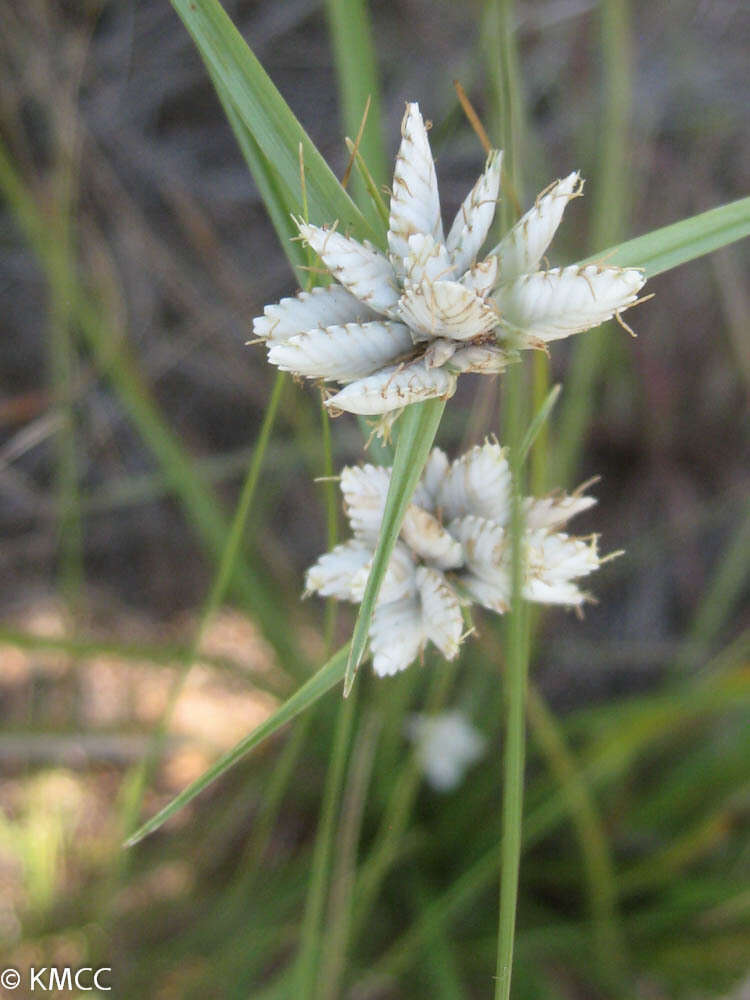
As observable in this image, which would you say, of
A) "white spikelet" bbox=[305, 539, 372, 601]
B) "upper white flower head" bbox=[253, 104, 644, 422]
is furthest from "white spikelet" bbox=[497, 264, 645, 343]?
"white spikelet" bbox=[305, 539, 372, 601]

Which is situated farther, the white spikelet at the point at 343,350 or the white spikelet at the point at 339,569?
the white spikelet at the point at 339,569

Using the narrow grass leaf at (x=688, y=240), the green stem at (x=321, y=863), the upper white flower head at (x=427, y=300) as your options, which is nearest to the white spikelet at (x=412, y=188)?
the upper white flower head at (x=427, y=300)

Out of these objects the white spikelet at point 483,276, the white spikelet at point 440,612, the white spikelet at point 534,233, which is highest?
the white spikelet at point 534,233

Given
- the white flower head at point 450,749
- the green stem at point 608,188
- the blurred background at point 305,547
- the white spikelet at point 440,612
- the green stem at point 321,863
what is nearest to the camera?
the white spikelet at point 440,612

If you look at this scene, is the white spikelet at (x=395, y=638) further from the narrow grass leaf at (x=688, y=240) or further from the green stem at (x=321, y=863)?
the narrow grass leaf at (x=688, y=240)

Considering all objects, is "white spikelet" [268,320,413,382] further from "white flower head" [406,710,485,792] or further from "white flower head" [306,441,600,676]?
"white flower head" [406,710,485,792]

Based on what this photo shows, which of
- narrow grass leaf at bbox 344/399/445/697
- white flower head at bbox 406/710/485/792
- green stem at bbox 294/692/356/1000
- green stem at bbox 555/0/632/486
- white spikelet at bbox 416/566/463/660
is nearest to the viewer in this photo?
narrow grass leaf at bbox 344/399/445/697

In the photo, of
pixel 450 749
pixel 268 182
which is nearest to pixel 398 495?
pixel 268 182
